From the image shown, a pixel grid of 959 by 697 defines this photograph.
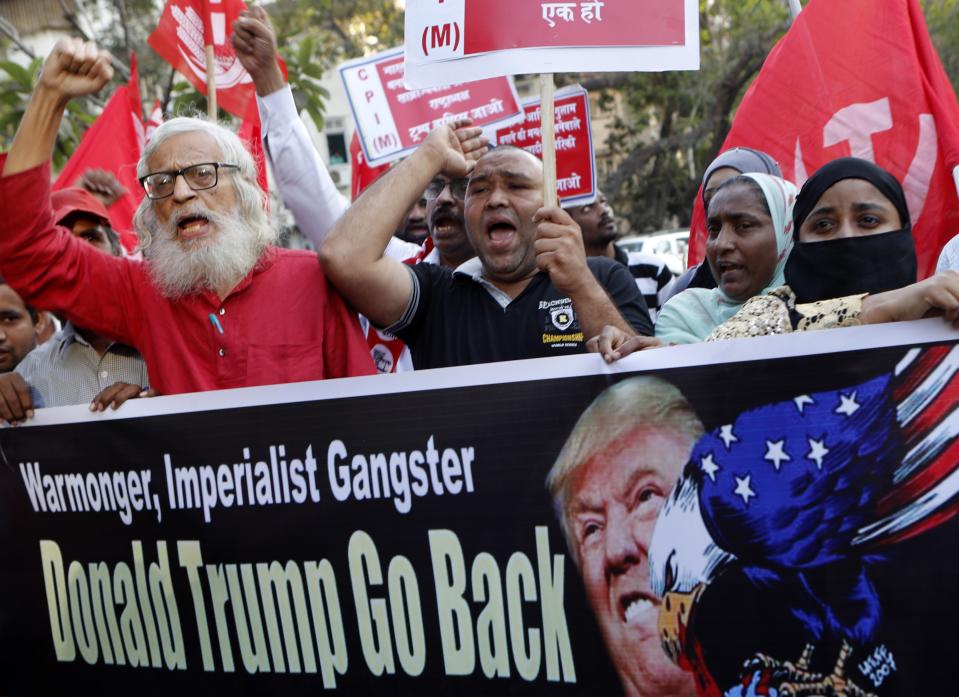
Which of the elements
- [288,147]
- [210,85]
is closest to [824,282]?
[288,147]

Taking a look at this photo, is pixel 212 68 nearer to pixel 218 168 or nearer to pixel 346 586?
pixel 218 168

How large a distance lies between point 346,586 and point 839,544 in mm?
1210

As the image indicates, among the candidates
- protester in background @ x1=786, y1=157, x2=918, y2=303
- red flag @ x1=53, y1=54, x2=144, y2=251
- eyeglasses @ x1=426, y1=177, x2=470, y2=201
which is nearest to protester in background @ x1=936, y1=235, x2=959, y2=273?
protester in background @ x1=786, y1=157, x2=918, y2=303

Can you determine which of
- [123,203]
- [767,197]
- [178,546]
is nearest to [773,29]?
[123,203]

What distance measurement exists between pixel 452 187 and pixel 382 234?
4.97ft

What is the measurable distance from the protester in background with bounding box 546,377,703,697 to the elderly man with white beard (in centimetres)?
94

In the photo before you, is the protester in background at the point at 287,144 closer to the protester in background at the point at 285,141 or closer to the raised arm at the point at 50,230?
the protester in background at the point at 285,141

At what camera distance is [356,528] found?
2938mm

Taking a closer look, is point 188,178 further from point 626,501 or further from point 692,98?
point 692,98

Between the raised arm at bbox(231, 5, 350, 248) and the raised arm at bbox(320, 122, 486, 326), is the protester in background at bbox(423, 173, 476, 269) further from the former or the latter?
the raised arm at bbox(320, 122, 486, 326)

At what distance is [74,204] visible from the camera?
4.52 metres

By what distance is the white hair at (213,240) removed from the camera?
3391 millimetres

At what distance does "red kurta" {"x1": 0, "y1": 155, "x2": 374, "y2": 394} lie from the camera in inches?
130

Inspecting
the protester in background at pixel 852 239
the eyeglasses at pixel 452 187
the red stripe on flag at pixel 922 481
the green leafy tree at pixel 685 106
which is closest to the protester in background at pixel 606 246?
the eyeglasses at pixel 452 187
